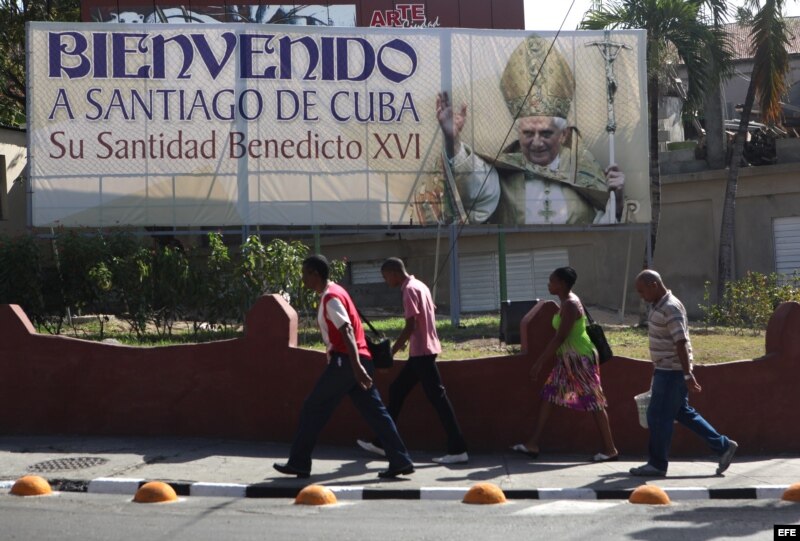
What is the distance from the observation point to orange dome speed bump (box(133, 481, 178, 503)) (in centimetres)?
797

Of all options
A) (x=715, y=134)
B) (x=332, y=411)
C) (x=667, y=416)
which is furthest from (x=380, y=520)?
(x=715, y=134)

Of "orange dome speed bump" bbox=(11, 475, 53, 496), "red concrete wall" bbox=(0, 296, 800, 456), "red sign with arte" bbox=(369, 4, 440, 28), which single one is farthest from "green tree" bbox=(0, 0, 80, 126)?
"orange dome speed bump" bbox=(11, 475, 53, 496)

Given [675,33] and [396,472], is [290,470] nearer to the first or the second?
[396,472]

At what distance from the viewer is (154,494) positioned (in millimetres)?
7988

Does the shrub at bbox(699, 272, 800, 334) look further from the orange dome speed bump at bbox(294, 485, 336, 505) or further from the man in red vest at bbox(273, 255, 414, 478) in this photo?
the orange dome speed bump at bbox(294, 485, 336, 505)

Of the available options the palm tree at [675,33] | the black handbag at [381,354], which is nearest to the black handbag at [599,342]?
the black handbag at [381,354]

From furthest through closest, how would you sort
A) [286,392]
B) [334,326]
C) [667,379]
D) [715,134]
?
[715,134], [286,392], [667,379], [334,326]

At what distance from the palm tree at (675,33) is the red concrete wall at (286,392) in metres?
10.2

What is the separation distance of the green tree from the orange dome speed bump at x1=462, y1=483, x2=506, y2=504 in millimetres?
19355

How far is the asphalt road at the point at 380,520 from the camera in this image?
688 cm

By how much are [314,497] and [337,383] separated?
98cm

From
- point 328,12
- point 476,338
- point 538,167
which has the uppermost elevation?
point 328,12

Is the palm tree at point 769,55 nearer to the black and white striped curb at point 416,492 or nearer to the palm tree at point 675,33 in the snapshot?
the palm tree at point 675,33

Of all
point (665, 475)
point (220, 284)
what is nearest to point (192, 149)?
point (220, 284)
